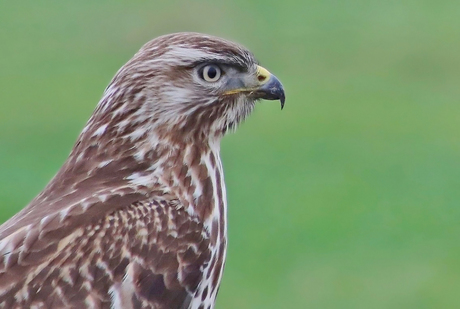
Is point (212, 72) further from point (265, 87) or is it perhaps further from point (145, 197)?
point (145, 197)

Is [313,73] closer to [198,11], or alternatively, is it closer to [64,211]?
[198,11]

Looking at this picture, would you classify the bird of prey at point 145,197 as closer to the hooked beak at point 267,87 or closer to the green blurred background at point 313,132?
the hooked beak at point 267,87

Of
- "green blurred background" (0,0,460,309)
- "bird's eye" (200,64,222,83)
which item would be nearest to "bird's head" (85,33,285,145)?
"bird's eye" (200,64,222,83)

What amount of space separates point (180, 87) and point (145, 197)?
24.1 inches

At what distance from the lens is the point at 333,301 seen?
587 inches

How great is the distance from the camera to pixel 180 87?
646 centimetres

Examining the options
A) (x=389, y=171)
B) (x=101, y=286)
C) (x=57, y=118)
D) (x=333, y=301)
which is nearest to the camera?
(x=101, y=286)

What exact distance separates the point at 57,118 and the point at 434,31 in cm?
981

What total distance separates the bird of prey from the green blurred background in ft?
26.6

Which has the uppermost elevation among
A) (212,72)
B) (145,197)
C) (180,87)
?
(212,72)

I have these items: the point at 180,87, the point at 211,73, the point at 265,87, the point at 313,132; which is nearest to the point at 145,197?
the point at 180,87

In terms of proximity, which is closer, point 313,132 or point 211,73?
point 211,73

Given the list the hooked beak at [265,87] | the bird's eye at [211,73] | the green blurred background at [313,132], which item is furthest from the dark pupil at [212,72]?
the green blurred background at [313,132]

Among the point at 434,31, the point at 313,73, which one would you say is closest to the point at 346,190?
the point at 313,73
